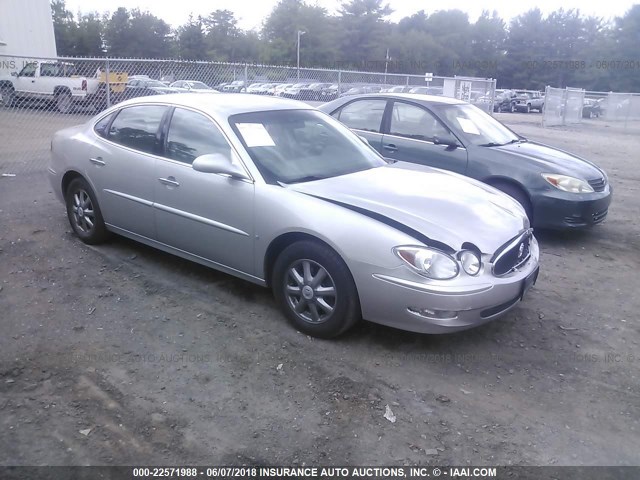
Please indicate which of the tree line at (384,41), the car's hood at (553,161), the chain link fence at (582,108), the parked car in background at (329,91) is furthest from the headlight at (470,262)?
the tree line at (384,41)

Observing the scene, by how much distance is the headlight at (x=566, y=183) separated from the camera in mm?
6023

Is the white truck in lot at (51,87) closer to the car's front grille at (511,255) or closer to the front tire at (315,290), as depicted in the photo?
the front tire at (315,290)

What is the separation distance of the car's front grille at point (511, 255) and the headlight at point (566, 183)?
219 cm

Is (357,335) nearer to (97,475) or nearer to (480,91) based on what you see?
(97,475)

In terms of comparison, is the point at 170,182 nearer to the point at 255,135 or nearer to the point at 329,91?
the point at 255,135

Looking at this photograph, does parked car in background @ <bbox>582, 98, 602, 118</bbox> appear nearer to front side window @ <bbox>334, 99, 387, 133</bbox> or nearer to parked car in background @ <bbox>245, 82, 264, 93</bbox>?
parked car in background @ <bbox>245, 82, 264, 93</bbox>

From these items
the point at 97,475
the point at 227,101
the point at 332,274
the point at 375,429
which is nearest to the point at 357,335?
the point at 332,274

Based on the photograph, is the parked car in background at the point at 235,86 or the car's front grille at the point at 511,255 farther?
the parked car in background at the point at 235,86

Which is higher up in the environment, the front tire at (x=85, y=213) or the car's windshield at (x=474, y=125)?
the car's windshield at (x=474, y=125)

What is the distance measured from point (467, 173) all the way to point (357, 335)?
3238mm

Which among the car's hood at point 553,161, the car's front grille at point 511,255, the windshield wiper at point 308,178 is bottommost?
the car's front grille at point 511,255

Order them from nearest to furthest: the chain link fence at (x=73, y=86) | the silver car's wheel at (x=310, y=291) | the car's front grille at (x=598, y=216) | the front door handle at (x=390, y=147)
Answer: the silver car's wheel at (x=310, y=291) < the car's front grille at (x=598, y=216) < the front door handle at (x=390, y=147) < the chain link fence at (x=73, y=86)

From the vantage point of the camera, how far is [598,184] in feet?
20.5

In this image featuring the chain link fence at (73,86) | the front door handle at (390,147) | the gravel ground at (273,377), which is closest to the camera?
the gravel ground at (273,377)
